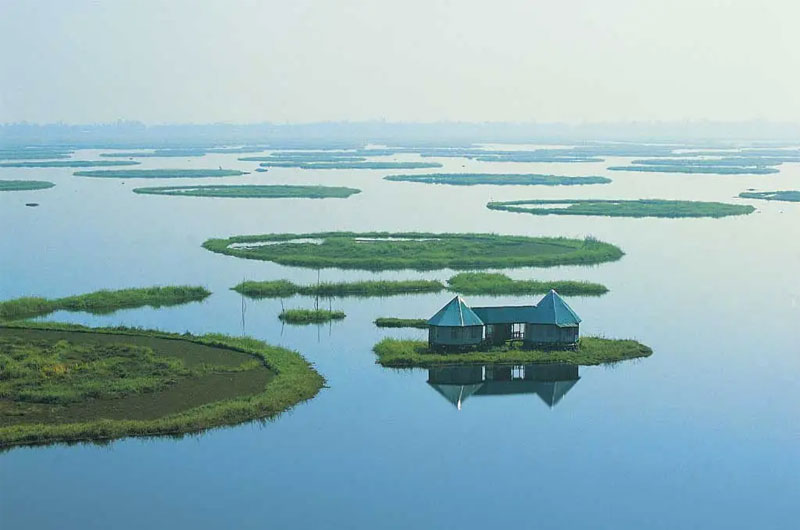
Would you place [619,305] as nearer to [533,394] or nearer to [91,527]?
[533,394]

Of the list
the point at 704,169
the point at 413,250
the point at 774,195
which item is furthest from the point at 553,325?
the point at 704,169

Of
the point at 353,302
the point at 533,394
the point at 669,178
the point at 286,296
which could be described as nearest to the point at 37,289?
the point at 286,296

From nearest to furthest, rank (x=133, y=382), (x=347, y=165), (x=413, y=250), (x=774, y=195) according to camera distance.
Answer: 1. (x=133, y=382)
2. (x=413, y=250)
3. (x=774, y=195)
4. (x=347, y=165)

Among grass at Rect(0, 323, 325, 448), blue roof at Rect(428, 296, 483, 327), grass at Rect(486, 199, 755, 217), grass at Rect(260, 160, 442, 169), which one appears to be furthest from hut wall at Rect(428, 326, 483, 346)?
grass at Rect(260, 160, 442, 169)

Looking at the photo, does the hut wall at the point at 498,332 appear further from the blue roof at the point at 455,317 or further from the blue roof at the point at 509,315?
the blue roof at the point at 455,317

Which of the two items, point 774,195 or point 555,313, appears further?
point 774,195

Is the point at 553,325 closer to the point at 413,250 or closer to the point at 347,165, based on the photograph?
the point at 413,250
